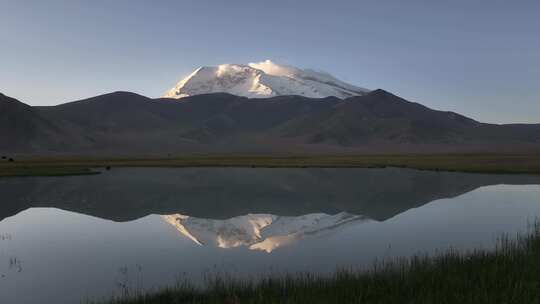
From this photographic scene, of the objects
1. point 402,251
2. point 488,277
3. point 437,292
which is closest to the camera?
point 437,292

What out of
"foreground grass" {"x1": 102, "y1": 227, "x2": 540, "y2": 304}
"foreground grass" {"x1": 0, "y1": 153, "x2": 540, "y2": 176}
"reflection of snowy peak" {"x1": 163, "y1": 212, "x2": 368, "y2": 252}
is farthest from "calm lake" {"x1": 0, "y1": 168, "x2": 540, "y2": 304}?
"foreground grass" {"x1": 0, "y1": 153, "x2": 540, "y2": 176}

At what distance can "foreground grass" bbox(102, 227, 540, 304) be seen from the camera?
32.3ft

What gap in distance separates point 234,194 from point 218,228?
14056 mm

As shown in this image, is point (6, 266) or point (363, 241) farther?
point (363, 241)

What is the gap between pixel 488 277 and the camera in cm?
1105

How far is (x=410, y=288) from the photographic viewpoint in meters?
10.6

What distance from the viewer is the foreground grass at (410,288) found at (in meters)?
9.86

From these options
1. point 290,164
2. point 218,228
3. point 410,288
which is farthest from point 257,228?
point 290,164

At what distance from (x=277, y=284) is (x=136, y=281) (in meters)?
4.44

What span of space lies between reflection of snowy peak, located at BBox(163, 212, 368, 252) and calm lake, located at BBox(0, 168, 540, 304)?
6cm

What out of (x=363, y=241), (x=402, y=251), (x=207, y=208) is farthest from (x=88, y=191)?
(x=402, y=251)

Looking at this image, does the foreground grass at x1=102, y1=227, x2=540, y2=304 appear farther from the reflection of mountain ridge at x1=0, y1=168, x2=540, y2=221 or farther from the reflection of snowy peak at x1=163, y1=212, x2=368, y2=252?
the reflection of mountain ridge at x1=0, y1=168, x2=540, y2=221

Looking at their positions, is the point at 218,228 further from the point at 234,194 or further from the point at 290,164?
the point at 290,164

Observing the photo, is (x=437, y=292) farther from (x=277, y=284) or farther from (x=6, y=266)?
(x=6, y=266)
